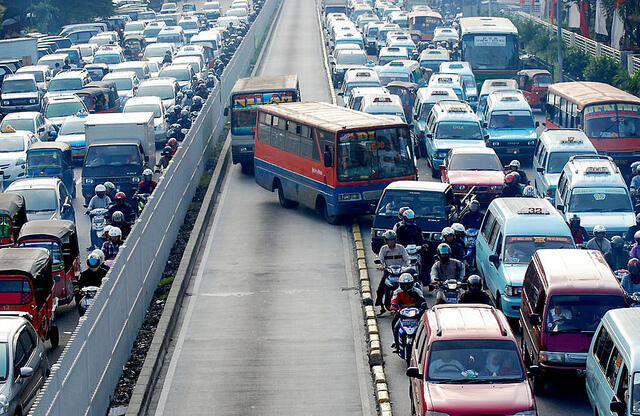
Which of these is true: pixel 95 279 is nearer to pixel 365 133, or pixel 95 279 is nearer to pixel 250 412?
pixel 250 412

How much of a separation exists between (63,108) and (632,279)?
90.6 feet

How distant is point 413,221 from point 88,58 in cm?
4888

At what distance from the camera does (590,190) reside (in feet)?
87.2

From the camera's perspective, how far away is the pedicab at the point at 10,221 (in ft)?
81.6

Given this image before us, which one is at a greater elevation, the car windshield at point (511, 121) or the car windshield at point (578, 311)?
the car windshield at point (578, 311)

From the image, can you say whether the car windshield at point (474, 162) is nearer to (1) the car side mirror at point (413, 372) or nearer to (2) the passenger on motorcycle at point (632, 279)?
(2) the passenger on motorcycle at point (632, 279)

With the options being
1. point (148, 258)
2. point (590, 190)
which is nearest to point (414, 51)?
point (590, 190)

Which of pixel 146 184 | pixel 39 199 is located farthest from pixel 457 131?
pixel 39 199

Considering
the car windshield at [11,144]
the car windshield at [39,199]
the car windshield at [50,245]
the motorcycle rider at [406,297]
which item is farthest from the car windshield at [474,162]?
the car windshield at [11,144]

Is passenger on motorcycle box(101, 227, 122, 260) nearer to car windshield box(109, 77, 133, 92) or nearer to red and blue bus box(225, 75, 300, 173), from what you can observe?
red and blue bus box(225, 75, 300, 173)

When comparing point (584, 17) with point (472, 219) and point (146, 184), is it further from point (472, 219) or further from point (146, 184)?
point (472, 219)

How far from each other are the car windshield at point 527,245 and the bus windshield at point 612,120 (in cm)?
1355

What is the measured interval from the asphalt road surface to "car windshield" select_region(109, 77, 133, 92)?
18985 mm

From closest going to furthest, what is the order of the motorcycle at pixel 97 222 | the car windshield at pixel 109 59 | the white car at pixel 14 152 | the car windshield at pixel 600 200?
the car windshield at pixel 600 200 < the motorcycle at pixel 97 222 < the white car at pixel 14 152 < the car windshield at pixel 109 59
